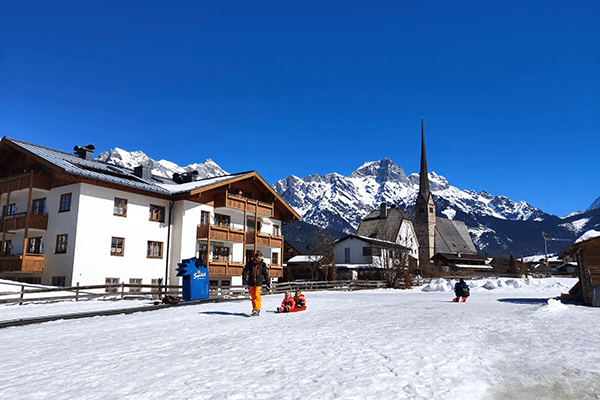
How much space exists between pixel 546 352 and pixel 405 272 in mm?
44266

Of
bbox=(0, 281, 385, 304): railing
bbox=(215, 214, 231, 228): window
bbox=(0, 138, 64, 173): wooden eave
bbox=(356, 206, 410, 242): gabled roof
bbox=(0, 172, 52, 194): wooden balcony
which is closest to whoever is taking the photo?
bbox=(0, 281, 385, 304): railing

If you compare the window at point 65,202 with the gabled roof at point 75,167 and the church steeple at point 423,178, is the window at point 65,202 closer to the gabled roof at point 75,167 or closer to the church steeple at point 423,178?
the gabled roof at point 75,167

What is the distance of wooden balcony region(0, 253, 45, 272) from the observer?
27844mm

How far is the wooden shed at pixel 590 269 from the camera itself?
19.6 meters

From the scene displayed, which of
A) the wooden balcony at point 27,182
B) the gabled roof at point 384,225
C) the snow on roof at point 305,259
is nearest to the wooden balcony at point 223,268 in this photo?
the wooden balcony at point 27,182

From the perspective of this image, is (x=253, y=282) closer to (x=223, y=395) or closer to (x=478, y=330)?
(x=478, y=330)

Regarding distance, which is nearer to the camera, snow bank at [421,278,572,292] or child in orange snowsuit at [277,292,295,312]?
child in orange snowsuit at [277,292,295,312]

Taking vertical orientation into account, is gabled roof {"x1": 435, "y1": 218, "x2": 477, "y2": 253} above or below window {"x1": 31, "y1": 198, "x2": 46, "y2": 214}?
above

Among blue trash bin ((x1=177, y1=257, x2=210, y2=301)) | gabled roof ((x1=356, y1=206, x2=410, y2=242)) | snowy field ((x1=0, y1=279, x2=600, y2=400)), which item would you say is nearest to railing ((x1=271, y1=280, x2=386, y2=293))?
blue trash bin ((x1=177, y1=257, x2=210, y2=301))

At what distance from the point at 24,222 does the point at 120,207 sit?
595cm

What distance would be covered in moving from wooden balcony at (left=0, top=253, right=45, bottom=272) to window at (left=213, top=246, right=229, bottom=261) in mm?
12917

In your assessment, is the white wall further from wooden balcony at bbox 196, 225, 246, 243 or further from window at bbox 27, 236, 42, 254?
window at bbox 27, 236, 42, 254

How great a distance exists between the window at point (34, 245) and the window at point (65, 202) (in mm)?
2931

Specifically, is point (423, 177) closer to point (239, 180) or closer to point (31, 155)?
point (239, 180)
